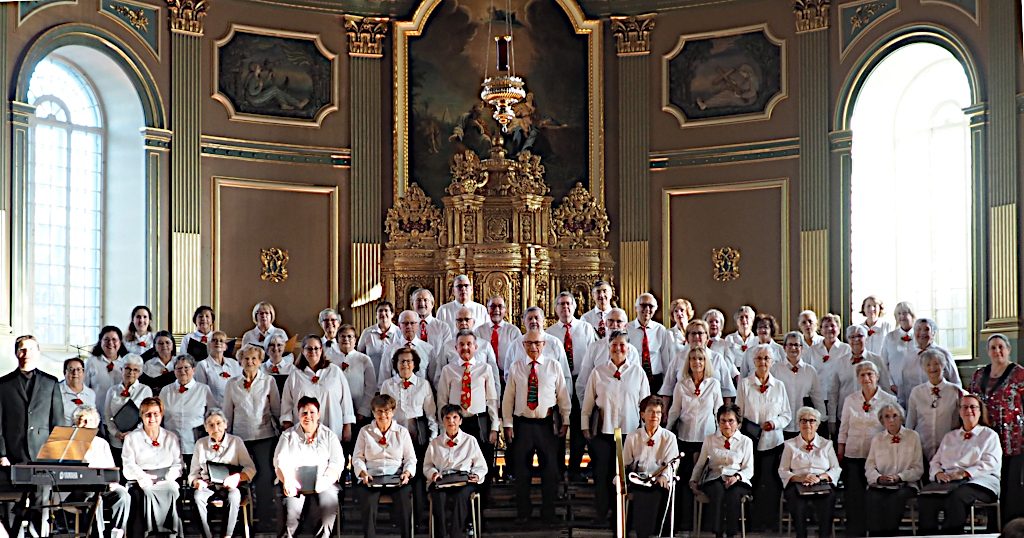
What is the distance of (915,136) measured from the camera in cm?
1527

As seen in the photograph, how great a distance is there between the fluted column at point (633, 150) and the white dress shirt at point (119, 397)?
20.9 feet

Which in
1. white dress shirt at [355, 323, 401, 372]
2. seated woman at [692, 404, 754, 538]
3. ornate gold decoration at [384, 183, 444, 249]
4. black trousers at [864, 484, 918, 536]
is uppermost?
ornate gold decoration at [384, 183, 444, 249]

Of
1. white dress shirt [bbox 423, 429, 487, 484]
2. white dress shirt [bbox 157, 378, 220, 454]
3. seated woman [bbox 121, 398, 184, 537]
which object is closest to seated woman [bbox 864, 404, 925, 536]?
white dress shirt [bbox 423, 429, 487, 484]

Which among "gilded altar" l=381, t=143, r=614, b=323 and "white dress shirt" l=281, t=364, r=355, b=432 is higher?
"gilded altar" l=381, t=143, r=614, b=323

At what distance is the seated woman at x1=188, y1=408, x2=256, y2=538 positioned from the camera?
10.0m

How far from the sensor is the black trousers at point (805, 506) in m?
10.0

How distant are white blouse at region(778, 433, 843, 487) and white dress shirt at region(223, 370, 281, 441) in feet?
13.1

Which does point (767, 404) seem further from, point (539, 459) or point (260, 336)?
point (260, 336)

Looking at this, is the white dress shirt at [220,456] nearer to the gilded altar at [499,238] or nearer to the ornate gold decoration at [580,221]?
the gilded altar at [499,238]

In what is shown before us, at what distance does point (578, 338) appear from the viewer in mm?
11773

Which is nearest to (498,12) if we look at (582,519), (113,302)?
(113,302)

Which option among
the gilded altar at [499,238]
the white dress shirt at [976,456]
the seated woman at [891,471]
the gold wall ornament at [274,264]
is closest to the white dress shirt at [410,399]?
the seated woman at [891,471]

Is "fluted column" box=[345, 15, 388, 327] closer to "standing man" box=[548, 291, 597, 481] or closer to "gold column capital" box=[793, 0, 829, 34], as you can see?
"standing man" box=[548, 291, 597, 481]

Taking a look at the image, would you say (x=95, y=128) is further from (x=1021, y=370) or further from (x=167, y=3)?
(x=1021, y=370)
